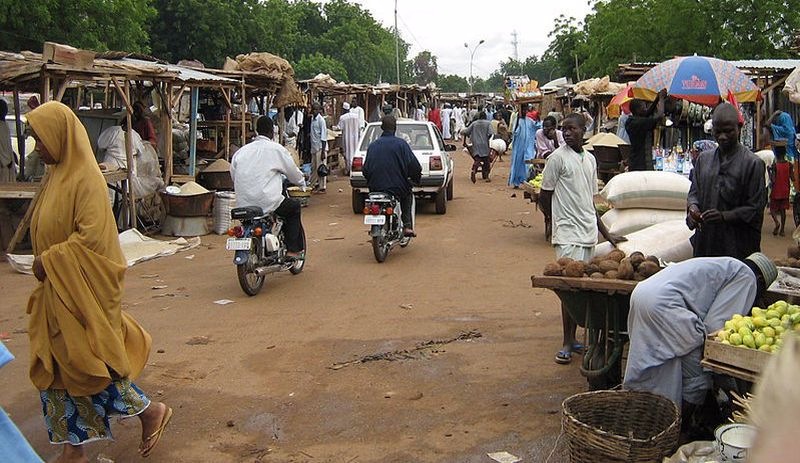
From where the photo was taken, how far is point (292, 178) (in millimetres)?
8891

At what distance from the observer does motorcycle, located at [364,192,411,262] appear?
33.5 feet

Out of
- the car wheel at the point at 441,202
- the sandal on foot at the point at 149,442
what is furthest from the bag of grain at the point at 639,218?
the car wheel at the point at 441,202

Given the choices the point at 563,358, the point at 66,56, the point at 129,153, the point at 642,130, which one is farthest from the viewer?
the point at 129,153

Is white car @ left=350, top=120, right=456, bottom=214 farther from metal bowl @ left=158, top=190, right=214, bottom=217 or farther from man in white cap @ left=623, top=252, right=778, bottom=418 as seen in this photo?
man in white cap @ left=623, top=252, right=778, bottom=418

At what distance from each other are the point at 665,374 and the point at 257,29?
34.1 meters

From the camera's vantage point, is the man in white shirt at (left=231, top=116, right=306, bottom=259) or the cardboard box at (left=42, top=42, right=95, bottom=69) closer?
the man in white shirt at (left=231, top=116, right=306, bottom=259)

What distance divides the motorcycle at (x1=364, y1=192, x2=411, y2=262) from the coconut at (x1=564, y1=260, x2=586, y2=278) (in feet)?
16.1

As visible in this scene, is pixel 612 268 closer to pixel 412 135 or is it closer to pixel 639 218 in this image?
pixel 639 218

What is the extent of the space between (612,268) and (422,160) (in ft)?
30.5

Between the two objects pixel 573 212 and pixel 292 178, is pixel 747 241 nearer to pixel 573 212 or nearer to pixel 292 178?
pixel 573 212

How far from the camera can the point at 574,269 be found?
17.4ft

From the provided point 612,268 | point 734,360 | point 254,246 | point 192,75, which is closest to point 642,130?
point 254,246

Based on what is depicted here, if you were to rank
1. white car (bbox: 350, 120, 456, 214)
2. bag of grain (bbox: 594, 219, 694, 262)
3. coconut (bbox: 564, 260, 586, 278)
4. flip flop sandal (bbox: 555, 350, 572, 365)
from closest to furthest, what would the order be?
coconut (bbox: 564, 260, 586, 278)
flip flop sandal (bbox: 555, 350, 572, 365)
bag of grain (bbox: 594, 219, 694, 262)
white car (bbox: 350, 120, 456, 214)

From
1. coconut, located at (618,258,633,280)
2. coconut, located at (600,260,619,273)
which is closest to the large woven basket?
coconut, located at (618,258,633,280)
